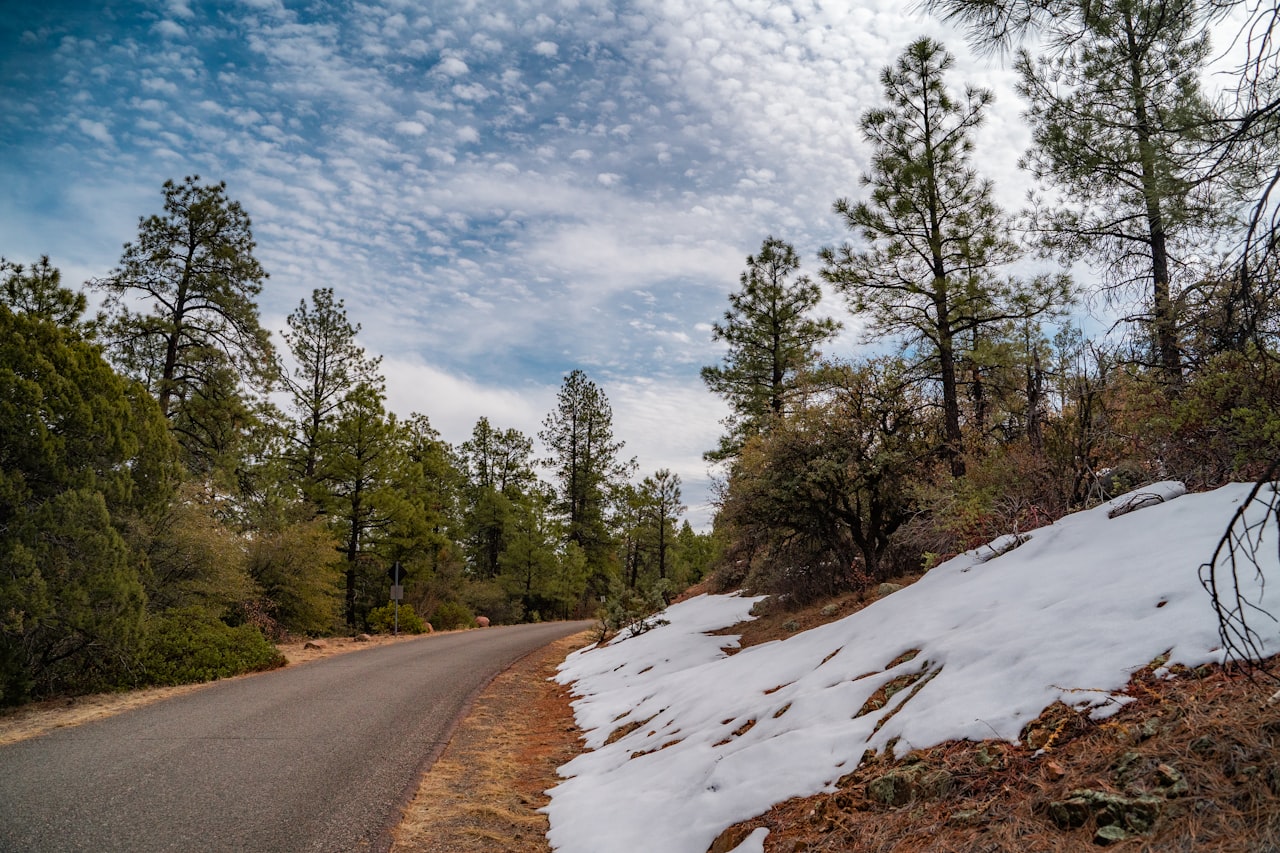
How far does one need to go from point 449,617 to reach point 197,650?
17490 mm

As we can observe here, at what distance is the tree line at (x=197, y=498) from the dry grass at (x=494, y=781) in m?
5.61

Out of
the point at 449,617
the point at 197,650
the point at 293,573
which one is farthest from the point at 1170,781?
the point at 449,617

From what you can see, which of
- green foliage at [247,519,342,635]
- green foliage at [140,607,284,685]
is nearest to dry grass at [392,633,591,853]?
green foliage at [140,607,284,685]

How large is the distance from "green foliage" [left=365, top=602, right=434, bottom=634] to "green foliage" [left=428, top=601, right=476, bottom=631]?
384cm

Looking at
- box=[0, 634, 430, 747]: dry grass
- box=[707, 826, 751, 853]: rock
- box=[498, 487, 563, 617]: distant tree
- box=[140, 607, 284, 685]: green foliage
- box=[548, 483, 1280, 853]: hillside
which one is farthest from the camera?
box=[498, 487, 563, 617]: distant tree

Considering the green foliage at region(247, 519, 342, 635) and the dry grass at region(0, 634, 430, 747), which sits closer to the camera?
the dry grass at region(0, 634, 430, 747)

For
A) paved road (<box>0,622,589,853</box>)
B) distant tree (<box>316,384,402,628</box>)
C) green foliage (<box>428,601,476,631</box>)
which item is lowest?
green foliage (<box>428,601,476,631</box>)

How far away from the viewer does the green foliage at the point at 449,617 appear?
28.0 meters

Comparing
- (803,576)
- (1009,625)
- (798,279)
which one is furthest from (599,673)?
(798,279)

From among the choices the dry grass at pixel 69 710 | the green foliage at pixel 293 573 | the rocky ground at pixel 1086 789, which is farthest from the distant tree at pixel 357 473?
the rocky ground at pixel 1086 789

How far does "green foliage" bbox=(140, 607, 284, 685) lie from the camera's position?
10.7 m

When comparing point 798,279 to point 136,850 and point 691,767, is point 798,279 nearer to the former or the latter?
point 691,767

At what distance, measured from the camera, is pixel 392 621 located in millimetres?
23078

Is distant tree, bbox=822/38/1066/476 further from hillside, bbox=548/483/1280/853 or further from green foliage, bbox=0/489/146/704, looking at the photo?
green foliage, bbox=0/489/146/704
